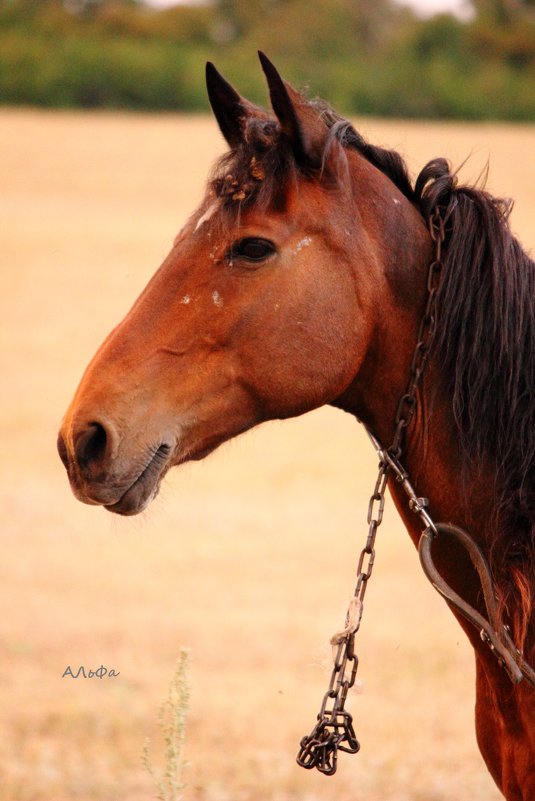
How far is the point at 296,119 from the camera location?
8.91ft

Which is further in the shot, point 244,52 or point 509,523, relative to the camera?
point 244,52

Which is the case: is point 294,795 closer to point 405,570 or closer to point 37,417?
point 405,570

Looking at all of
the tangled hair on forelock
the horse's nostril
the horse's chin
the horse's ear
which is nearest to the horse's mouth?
the horse's chin

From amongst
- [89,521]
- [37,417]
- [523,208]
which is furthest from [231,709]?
[523,208]

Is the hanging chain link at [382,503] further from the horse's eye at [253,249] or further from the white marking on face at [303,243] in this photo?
the horse's eye at [253,249]

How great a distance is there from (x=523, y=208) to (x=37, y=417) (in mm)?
15661

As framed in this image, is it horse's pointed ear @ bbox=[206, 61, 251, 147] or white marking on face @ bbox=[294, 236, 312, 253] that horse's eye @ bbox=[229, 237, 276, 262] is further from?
horse's pointed ear @ bbox=[206, 61, 251, 147]

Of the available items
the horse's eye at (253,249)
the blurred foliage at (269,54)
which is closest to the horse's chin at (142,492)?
the horse's eye at (253,249)

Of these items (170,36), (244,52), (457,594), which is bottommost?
(457,594)

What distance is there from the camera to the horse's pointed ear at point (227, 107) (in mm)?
2875

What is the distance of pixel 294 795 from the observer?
18.0 feet

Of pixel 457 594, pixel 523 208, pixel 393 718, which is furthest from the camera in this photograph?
pixel 523 208

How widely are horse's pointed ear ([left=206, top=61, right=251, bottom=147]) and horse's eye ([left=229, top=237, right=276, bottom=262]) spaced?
1.07 feet

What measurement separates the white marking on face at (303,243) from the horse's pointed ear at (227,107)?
36cm
